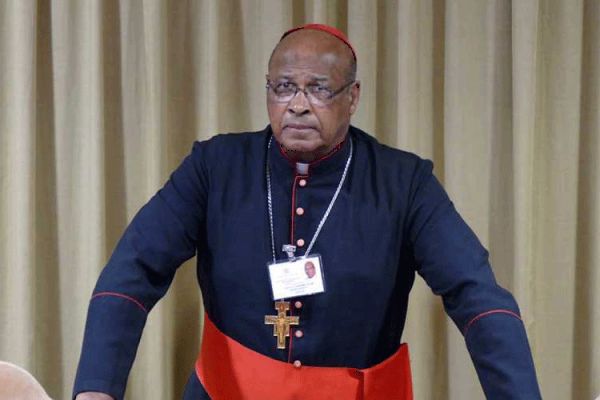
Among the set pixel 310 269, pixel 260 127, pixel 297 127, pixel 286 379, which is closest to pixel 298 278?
pixel 310 269

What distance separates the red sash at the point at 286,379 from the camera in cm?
197

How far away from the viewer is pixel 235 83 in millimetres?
2783

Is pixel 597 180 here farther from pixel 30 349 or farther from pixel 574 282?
pixel 30 349

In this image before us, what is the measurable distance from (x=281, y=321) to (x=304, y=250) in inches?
6.7

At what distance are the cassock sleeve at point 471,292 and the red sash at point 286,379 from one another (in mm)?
226

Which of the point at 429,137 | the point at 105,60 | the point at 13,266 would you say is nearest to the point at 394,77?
the point at 429,137

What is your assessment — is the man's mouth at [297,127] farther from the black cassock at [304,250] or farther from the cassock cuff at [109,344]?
the cassock cuff at [109,344]

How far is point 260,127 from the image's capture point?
9.14 ft

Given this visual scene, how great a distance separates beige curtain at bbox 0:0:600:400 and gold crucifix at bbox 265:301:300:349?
774 mm

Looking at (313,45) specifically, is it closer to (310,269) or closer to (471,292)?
(310,269)

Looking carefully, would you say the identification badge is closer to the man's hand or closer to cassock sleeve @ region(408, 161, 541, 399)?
cassock sleeve @ region(408, 161, 541, 399)

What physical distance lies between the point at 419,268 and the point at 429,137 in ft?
2.64

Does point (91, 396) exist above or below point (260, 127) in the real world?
below

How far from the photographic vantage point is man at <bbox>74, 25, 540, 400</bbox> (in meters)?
1.95
